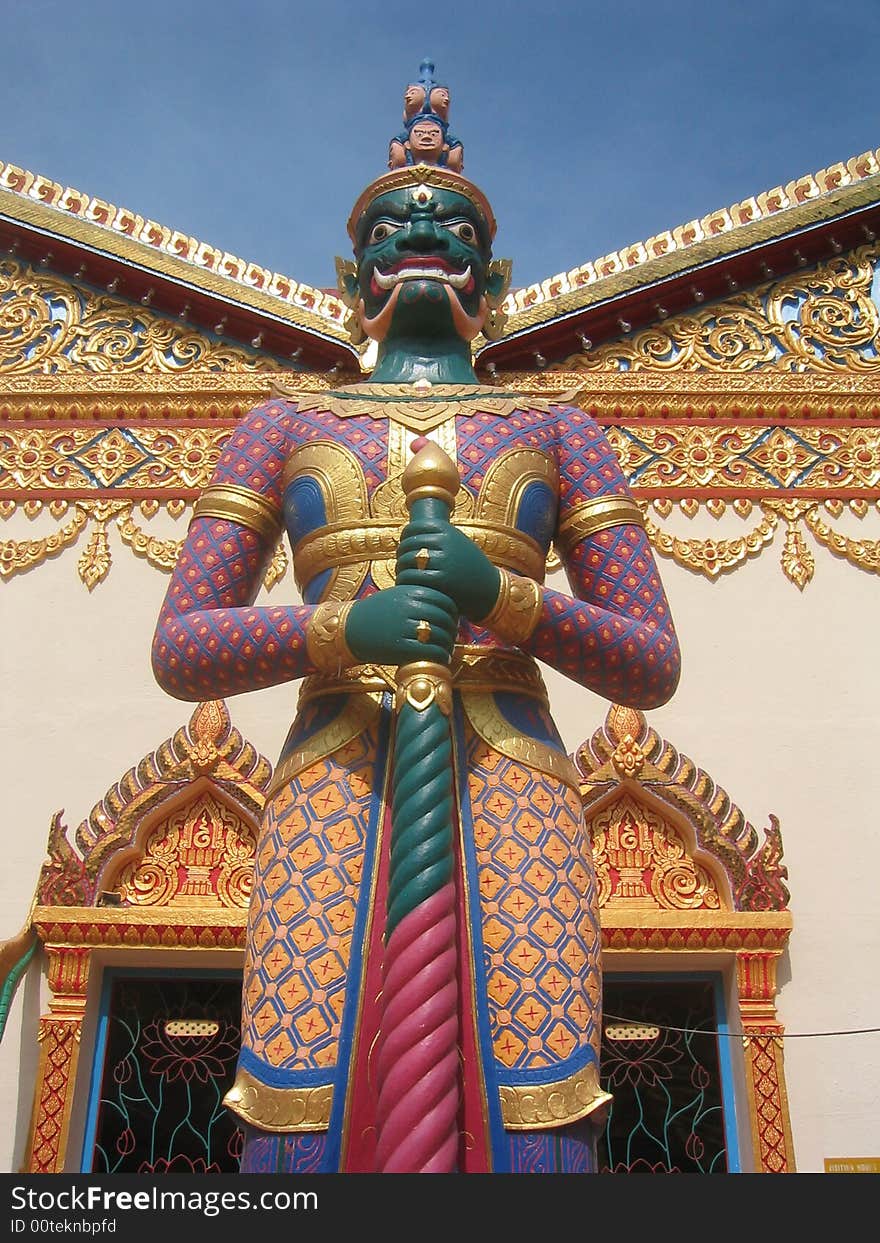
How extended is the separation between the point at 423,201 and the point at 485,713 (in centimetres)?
95

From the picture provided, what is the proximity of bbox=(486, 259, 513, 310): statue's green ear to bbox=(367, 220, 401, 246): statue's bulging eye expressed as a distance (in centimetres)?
24

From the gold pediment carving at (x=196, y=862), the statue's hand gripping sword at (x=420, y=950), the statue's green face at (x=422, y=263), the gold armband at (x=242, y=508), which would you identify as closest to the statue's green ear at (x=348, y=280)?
the statue's green face at (x=422, y=263)

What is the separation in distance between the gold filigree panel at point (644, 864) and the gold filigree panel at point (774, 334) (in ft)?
5.50

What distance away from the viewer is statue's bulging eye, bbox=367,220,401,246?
7.67 feet

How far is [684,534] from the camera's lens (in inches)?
172

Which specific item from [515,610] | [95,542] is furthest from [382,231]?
[95,542]

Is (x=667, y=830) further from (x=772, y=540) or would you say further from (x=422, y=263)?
(x=422, y=263)

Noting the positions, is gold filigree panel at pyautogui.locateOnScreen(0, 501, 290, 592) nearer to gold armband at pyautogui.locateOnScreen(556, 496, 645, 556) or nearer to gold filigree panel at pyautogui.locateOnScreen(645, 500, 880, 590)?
gold filigree panel at pyautogui.locateOnScreen(645, 500, 880, 590)

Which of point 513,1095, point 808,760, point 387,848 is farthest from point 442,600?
point 808,760

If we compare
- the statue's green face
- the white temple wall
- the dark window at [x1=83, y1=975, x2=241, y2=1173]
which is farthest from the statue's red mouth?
the dark window at [x1=83, y1=975, x2=241, y2=1173]

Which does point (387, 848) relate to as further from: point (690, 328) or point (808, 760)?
point (690, 328)

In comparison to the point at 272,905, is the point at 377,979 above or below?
below

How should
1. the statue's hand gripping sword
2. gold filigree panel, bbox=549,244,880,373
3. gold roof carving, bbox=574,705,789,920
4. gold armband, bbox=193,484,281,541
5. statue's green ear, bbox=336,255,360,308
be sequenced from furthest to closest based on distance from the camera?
gold filigree panel, bbox=549,244,880,373
gold roof carving, bbox=574,705,789,920
statue's green ear, bbox=336,255,360,308
gold armband, bbox=193,484,281,541
the statue's hand gripping sword

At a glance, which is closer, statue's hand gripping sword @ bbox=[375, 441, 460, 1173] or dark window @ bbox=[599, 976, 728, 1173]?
statue's hand gripping sword @ bbox=[375, 441, 460, 1173]
